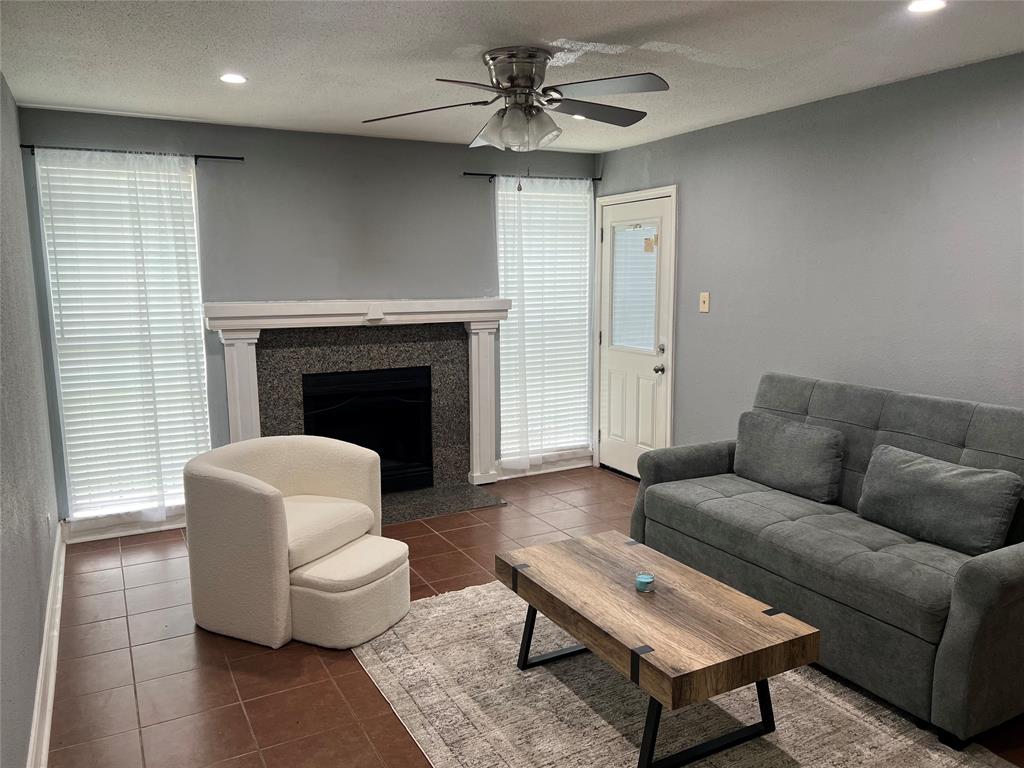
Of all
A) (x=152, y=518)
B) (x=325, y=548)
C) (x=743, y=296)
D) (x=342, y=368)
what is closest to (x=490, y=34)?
(x=325, y=548)

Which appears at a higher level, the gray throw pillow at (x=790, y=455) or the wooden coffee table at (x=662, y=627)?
the gray throw pillow at (x=790, y=455)

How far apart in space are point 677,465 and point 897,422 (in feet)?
3.54

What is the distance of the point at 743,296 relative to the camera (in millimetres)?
4695

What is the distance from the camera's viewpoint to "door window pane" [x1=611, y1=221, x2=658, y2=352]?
5426 millimetres

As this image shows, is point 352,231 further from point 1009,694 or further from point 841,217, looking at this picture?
point 1009,694

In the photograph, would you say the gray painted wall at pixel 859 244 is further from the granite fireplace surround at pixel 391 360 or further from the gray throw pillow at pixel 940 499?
the granite fireplace surround at pixel 391 360

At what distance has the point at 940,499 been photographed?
118 inches

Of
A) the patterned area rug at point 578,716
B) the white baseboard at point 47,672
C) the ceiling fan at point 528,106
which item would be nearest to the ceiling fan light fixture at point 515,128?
the ceiling fan at point 528,106

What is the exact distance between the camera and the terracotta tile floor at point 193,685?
2566 millimetres

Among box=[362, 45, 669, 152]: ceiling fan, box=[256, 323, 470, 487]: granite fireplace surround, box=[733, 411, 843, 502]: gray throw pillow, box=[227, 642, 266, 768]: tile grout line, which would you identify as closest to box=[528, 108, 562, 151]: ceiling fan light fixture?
box=[362, 45, 669, 152]: ceiling fan

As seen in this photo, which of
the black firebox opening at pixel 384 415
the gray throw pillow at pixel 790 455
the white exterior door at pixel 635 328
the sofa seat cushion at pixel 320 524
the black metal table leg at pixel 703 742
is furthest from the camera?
the white exterior door at pixel 635 328

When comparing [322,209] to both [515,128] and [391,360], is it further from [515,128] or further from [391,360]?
[515,128]

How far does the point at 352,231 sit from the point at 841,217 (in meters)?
3.03

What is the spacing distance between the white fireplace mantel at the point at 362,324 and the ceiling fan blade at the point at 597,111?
2348mm
